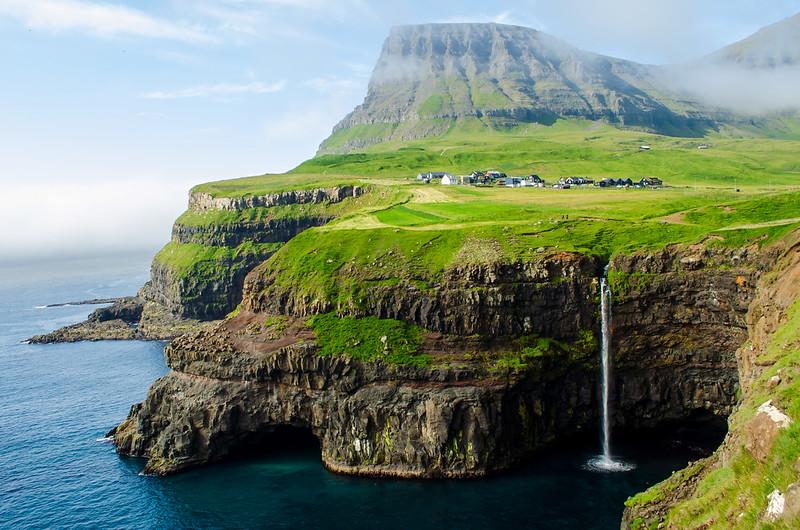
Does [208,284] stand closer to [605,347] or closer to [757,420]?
[605,347]

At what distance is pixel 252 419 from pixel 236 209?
121 meters

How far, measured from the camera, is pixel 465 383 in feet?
232

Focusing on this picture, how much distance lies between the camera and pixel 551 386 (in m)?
74.4

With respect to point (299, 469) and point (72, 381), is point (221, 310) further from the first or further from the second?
point (299, 469)

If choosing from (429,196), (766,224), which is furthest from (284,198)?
(766,224)

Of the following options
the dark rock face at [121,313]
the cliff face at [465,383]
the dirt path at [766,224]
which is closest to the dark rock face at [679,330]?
the cliff face at [465,383]

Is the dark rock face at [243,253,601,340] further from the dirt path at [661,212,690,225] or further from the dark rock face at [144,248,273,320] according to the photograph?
the dark rock face at [144,248,273,320]

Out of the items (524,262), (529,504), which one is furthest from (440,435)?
(524,262)

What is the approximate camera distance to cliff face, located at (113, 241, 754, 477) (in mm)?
69312

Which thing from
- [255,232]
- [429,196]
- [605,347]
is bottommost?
[605,347]

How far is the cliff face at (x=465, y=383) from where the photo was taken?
2729 inches

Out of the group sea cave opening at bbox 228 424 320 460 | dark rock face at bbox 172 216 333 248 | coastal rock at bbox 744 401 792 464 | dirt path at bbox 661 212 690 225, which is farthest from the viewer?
dark rock face at bbox 172 216 333 248

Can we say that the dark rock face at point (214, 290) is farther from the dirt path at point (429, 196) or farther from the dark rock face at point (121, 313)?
the dirt path at point (429, 196)

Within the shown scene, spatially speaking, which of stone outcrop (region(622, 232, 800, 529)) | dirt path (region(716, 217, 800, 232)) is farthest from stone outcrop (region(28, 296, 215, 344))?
stone outcrop (region(622, 232, 800, 529))
